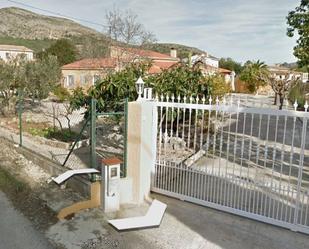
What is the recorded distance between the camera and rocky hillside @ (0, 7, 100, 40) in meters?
98.6

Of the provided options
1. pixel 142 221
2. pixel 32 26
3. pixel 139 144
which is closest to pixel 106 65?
pixel 139 144

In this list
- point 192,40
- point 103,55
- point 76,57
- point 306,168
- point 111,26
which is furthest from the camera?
point 76,57

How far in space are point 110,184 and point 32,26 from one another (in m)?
123

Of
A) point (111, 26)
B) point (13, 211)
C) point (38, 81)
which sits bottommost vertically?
point (13, 211)

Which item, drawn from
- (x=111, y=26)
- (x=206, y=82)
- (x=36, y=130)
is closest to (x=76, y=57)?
(x=111, y=26)

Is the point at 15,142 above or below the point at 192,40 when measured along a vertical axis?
below

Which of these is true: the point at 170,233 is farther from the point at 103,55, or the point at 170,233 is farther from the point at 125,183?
the point at 103,55

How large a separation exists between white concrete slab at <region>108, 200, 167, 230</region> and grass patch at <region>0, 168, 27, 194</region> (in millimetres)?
2875

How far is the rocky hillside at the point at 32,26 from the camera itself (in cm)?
9862

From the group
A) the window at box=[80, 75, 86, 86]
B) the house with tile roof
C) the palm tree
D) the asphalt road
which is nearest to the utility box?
the asphalt road

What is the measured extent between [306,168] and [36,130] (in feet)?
34.1

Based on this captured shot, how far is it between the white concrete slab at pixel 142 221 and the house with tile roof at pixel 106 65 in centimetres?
1307

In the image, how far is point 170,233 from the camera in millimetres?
4645

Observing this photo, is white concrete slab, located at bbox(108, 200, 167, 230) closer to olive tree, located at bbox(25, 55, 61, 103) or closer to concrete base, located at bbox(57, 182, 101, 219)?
concrete base, located at bbox(57, 182, 101, 219)
